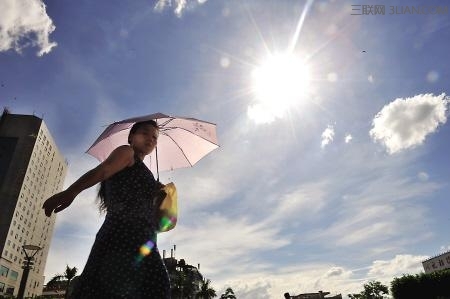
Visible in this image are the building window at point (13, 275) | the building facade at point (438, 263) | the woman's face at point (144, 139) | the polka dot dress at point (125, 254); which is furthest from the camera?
the building facade at point (438, 263)

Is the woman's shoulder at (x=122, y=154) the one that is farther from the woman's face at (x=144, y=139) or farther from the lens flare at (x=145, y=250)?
the lens flare at (x=145, y=250)

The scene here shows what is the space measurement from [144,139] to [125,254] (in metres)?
1.07

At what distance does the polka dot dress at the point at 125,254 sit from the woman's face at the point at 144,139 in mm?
347

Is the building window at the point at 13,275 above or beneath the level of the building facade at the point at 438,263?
above

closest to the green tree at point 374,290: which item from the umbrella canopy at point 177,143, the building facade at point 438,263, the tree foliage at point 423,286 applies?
the building facade at point 438,263

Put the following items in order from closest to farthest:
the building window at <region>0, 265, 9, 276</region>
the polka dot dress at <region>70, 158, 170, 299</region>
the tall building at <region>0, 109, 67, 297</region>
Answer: the polka dot dress at <region>70, 158, 170, 299</region> → the building window at <region>0, 265, 9, 276</region> → the tall building at <region>0, 109, 67, 297</region>

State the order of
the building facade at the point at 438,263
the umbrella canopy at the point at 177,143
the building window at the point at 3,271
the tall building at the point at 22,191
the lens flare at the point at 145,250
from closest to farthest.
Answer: the lens flare at the point at 145,250 < the umbrella canopy at the point at 177,143 < the building window at the point at 3,271 < the tall building at the point at 22,191 < the building facade at the point at 438,263

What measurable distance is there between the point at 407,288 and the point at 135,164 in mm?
48653

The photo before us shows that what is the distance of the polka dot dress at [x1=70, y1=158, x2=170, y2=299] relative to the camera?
2061 mm

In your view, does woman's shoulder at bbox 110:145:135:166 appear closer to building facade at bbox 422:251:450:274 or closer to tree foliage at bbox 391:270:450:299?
tree foliage at bbox 391:270:450:299

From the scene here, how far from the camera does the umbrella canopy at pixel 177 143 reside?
13.1 ft

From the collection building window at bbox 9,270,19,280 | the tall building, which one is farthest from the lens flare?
building window at bbox 9,270,19,280

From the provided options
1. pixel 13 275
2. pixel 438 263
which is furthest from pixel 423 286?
pixel 13 275

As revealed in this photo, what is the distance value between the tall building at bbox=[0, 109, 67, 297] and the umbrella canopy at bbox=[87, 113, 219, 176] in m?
79.2
